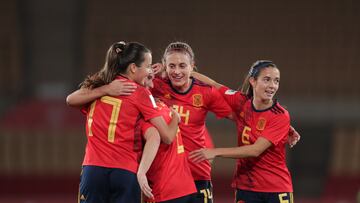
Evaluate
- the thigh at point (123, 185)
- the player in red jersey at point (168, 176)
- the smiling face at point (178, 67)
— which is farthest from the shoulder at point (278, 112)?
the thigh at point (123, 185)

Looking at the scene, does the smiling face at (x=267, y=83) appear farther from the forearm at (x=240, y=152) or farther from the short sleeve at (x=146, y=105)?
the short sleeve at (x=146, y=105)

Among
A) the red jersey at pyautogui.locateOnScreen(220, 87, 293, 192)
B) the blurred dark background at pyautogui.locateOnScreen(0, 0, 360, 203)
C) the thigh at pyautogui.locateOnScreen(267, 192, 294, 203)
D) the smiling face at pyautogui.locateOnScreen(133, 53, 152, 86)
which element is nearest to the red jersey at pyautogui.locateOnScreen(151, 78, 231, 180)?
the red jersey at pyautogui.locateOnScreen(220, 87, 293, 192)

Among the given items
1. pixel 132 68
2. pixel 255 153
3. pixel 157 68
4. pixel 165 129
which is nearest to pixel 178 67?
pixel 157 68

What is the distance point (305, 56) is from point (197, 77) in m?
6.79

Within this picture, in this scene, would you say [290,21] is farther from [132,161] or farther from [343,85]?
[132,161]

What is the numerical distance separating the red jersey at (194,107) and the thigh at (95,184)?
0.75 m

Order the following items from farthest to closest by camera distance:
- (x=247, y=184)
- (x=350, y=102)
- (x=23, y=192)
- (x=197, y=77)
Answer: (x=350, y=102) → (x=23, y=192) → (x=197, y=77) → (x=247, y=184)

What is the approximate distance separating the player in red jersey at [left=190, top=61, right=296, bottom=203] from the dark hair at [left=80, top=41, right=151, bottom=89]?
828mm

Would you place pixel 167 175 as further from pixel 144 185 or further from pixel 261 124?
pixel 261 124

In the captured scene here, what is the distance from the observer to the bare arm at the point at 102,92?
3832 millimetres

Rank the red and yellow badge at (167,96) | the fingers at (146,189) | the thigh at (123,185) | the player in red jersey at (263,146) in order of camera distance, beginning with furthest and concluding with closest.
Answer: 1. the red and yellow badge at (167,96)
2. the player in red jersey at (263,146)
3. the thigh at (123,185)
4. the fingers at (146,189)

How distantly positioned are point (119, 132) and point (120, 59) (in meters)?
0.43

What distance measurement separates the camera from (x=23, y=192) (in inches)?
373

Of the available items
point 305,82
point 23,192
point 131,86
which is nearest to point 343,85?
point 305,82
